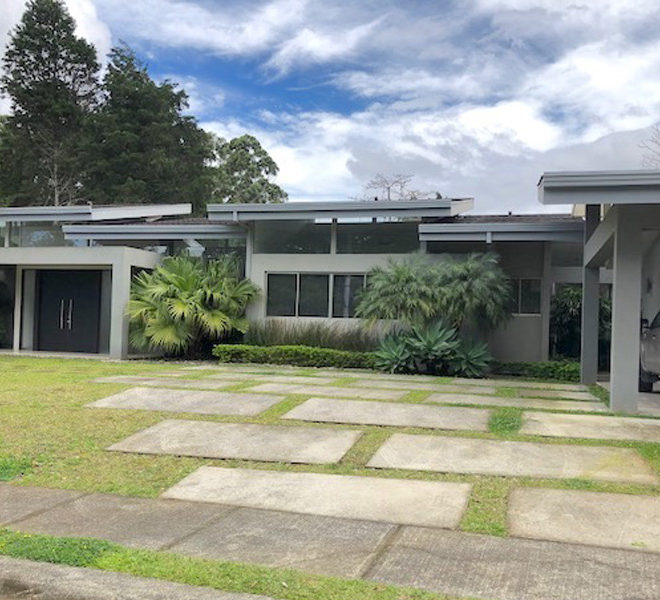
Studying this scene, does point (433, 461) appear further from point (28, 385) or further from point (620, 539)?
point (28, 385)

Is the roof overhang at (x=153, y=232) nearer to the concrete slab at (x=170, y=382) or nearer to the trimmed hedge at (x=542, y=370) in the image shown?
the concrete slab at (x=170, y=382)

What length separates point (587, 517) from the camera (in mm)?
5062

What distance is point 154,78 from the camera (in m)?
41.4

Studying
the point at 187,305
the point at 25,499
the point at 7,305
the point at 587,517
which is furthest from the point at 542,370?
the point at 7,305

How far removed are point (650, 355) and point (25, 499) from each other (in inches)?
419

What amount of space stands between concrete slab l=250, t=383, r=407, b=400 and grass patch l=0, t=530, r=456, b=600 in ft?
20.6

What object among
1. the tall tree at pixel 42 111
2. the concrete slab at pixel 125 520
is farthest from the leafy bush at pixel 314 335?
the tall tree at pixel 42 111

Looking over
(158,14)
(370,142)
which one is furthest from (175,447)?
(370,142)

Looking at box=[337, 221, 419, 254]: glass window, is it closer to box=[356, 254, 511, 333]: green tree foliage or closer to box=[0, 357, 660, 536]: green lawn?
box=[356, 254, 511, 333]: green tree foliage

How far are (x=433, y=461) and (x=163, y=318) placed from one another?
12.1m

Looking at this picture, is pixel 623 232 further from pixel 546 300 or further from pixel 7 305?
pixel 7 305

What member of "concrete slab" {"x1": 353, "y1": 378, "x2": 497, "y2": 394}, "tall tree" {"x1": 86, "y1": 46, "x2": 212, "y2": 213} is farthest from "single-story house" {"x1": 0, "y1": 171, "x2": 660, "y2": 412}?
"tall tree" {"x1": 86, "y1": 46, "x2": 212, "y2": 213}

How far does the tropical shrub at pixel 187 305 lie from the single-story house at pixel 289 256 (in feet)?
1.57

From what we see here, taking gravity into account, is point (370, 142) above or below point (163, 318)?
above
